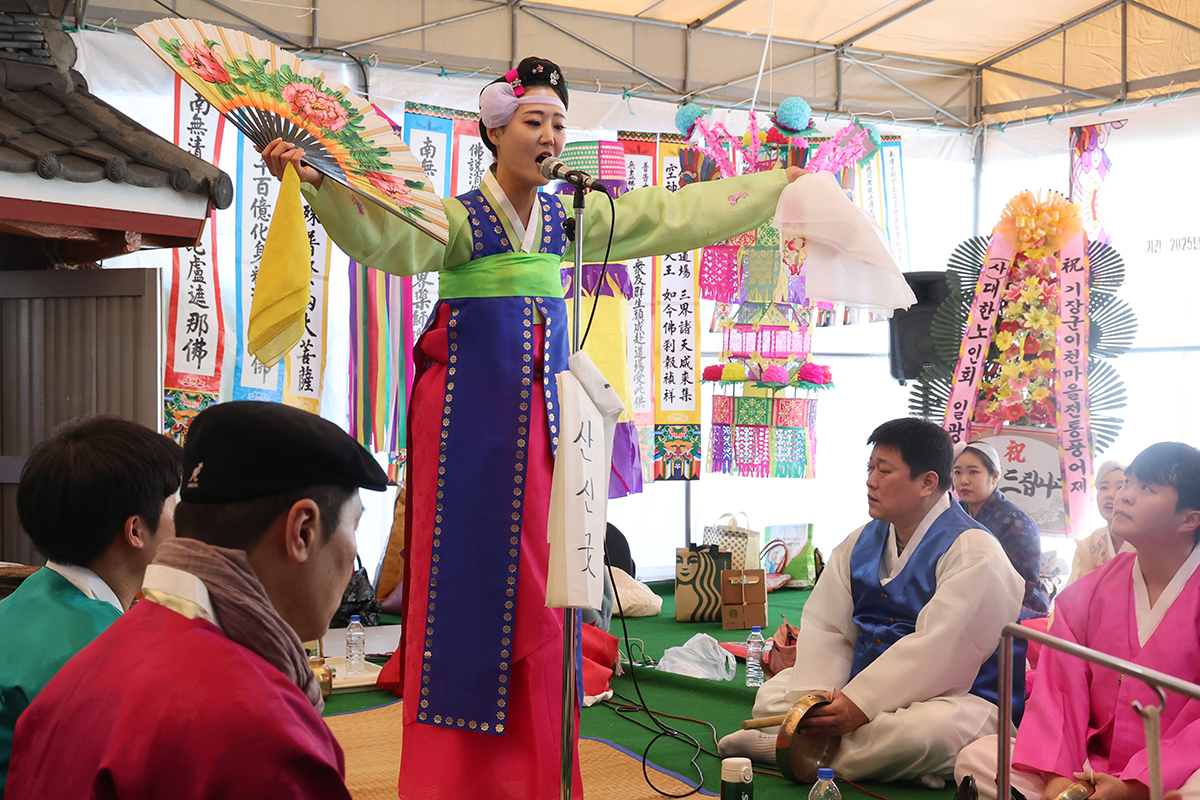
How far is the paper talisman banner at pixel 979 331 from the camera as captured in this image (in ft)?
16.2

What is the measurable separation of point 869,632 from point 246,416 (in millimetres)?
2225

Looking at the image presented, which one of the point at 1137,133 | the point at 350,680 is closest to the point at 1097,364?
the point at 1137,133

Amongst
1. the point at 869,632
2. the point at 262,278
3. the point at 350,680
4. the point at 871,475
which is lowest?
the point at 350,680

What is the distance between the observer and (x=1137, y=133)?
6152 mm

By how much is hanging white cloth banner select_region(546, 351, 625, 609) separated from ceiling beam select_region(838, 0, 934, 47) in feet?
16.7

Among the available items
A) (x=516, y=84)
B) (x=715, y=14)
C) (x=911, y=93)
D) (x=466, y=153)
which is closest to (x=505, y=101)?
(x=516, y=84)

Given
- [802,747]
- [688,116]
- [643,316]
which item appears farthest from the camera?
[643,316]

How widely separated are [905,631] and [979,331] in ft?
8.18

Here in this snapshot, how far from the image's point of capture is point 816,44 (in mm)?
6664

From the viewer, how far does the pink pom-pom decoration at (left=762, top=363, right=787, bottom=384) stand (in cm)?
584

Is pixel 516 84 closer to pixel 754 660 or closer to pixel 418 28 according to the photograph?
pixel 754 660

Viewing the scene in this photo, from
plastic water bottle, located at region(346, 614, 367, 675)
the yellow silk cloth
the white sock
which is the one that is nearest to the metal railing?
the yellow silk cloth

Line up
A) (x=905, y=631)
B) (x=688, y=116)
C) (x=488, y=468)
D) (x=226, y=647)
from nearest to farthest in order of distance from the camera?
(x=226, y=647) < (x=488, y=468) < (x=905, y=631) < (x=688, y=116)

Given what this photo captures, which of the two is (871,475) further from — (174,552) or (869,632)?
(174,552)
